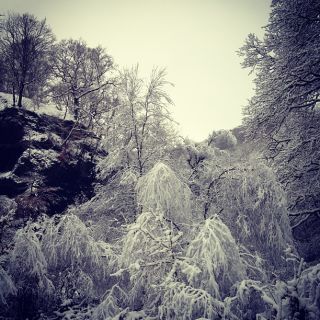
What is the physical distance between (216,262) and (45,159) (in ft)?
36.6

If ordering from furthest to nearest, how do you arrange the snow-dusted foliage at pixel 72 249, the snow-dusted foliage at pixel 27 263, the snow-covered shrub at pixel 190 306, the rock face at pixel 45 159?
the rock face at pixel 45 159
the snow-dusted foliage at pixel 72 249
the snow-dusted foliage at pixel 27 263
the snow-covered shrub at pixel 190 306

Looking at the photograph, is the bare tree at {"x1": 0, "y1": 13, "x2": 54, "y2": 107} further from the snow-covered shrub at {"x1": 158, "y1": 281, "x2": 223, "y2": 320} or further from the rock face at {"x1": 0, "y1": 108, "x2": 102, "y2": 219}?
the snow-covered shrub at {"x1": 158, "y1": 281, "x2": 223, "y2": 320}

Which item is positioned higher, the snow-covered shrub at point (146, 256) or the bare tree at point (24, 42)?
the bare tree at point (24, 42)

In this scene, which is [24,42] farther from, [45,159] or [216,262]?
[216,262]

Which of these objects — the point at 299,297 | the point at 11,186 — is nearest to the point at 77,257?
the point at 299,297

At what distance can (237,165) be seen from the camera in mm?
7035

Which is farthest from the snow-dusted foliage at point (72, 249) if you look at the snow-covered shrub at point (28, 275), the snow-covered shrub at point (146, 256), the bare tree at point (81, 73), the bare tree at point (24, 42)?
the bare tree at point (81, 73)

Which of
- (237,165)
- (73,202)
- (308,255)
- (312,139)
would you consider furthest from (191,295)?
(73,202)

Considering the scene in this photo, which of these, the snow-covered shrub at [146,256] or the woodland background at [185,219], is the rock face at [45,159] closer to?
the woodland background at [185,219]

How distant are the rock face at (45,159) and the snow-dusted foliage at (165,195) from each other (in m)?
6.82

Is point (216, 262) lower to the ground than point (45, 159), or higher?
lower

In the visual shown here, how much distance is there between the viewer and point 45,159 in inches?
523

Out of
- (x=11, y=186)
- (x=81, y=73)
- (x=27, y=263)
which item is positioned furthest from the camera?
(x=81, y=73)

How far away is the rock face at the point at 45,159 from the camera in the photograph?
12.3m
